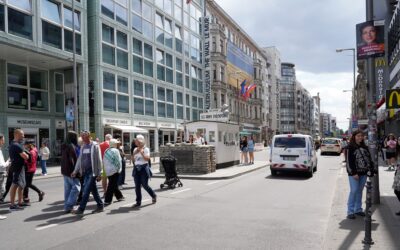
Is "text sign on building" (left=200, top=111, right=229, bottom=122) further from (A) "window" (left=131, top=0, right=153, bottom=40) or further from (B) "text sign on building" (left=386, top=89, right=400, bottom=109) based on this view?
(A) "window" (left=131, top=0, right=153, bottom=40)

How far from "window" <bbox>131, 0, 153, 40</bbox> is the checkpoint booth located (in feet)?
55.4

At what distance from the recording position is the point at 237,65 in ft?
199

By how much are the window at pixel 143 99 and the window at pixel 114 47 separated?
102 inches

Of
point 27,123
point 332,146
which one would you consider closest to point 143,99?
point 27,123

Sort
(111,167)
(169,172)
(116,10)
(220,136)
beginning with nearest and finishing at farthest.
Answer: (111,167), (169,172), (220,136), (116,10)

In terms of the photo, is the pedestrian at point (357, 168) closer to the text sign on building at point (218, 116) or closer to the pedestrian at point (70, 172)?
the pedestrian at point (70, 172)

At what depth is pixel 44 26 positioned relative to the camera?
23.5 meters

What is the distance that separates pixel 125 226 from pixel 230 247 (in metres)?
2.27

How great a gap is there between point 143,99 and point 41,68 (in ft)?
33.8

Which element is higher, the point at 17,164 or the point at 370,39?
the point at 370,39

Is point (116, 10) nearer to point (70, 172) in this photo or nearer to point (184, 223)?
point (70, 172)

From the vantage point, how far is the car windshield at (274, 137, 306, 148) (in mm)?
15984

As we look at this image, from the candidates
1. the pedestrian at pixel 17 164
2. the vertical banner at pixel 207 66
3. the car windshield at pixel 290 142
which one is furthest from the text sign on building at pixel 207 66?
the pedestrian at pixel 17 164

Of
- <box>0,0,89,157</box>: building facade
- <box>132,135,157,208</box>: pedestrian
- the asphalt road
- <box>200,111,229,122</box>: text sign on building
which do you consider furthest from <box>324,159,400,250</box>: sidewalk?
<box>0,0,89,157</box>: building facade
